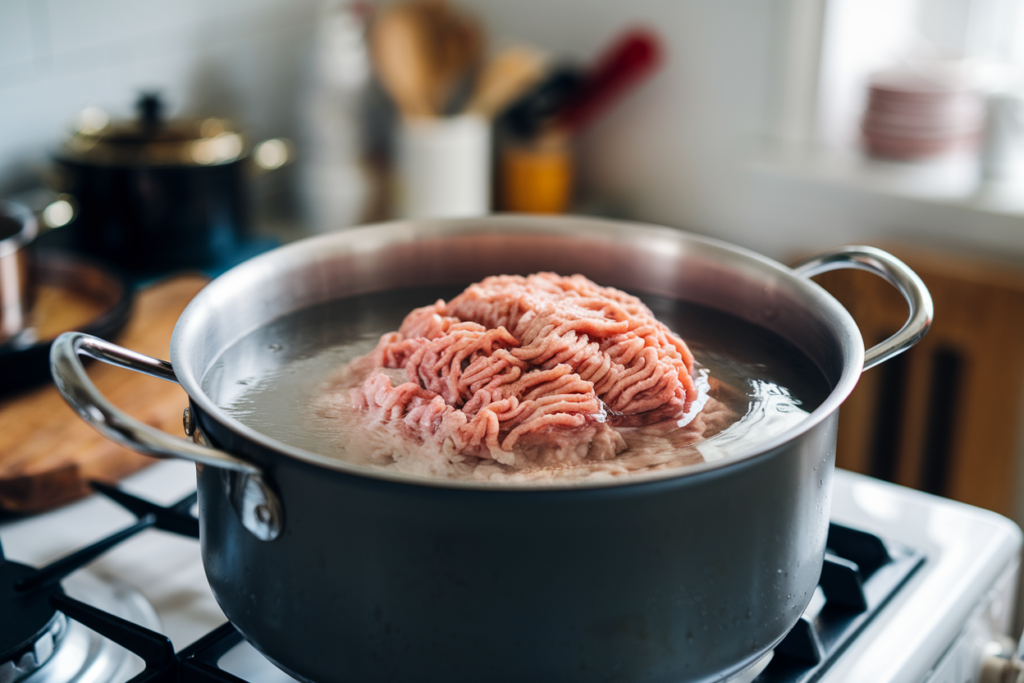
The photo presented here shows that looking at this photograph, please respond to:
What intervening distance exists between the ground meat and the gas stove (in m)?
0.22

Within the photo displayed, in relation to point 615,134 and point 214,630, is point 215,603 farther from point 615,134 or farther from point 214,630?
point 615,134

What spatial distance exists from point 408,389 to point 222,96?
1.45m

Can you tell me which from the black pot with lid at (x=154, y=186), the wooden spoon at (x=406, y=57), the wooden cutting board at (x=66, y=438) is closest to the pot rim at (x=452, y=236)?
the wooden cutting board at (x=66, y=438)

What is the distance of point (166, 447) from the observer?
0.56 m

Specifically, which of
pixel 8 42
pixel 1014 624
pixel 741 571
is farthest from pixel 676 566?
pixel 8 42

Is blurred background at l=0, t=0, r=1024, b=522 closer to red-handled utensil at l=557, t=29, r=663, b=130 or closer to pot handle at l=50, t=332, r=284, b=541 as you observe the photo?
red-handled utensil at l=557, t=29, r=663, b=130

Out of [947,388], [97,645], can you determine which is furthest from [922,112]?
[97,645]

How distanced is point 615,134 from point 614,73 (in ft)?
0.71

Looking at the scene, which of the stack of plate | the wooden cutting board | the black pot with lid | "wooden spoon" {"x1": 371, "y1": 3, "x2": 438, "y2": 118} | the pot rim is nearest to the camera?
the pot rim

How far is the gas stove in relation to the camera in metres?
0.75

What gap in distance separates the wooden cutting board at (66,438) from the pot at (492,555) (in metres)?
0.40

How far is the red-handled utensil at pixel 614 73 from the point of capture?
6.51ft

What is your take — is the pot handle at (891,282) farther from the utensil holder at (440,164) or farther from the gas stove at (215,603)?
the utensil holder at (440,164)

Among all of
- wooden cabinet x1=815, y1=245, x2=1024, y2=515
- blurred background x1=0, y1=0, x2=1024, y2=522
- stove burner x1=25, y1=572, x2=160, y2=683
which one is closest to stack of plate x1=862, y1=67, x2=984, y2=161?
blurred background x1=0, y1=0, x2=1024, y2=522
